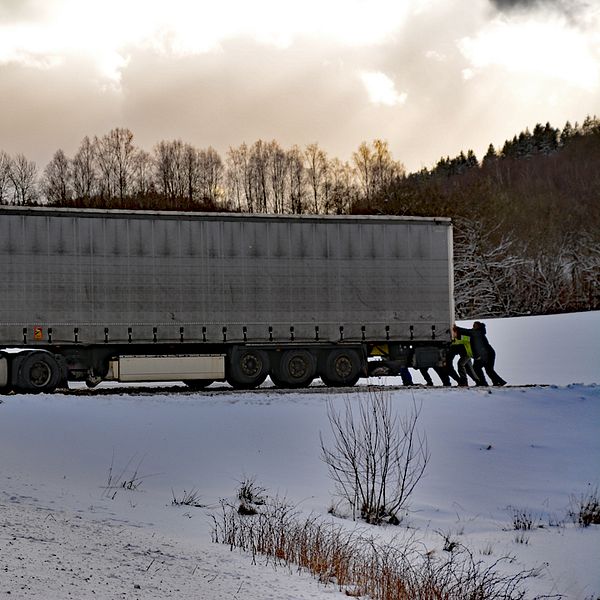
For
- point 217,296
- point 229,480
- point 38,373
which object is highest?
point 217,296

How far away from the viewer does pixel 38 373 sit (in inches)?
642

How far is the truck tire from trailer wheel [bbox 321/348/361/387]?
0.36 meters

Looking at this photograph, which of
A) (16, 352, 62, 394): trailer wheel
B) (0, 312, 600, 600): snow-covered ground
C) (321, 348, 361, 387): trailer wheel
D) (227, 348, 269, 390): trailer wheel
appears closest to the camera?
(0, 312, 600, 600): snow-covered ground

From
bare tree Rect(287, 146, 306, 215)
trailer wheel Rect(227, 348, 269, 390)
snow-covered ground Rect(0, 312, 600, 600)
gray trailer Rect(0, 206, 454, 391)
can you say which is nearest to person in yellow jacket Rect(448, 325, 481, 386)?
gray trailer Rect(0, 206, 454, 391)

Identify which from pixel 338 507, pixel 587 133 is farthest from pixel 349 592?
pixel 587 133

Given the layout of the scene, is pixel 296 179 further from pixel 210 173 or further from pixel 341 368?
pixel 341 368

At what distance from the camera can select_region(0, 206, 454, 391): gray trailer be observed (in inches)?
643

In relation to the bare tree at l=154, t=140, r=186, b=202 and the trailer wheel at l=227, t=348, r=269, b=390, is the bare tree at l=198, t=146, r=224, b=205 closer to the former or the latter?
the bare tree at l=154, t=140, r=186, b=202

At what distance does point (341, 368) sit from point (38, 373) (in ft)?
22.6

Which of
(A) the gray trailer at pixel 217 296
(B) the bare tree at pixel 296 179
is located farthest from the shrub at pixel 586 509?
(B) the bare tree at pixel 296 179

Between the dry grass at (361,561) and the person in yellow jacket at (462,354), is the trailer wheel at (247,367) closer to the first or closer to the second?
the person in yellow jacket at (462,354)

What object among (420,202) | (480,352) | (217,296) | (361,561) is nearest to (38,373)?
(217,296)

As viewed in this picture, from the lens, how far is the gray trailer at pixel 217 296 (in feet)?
53.6

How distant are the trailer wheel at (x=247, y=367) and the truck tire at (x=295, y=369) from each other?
13.9 inches
